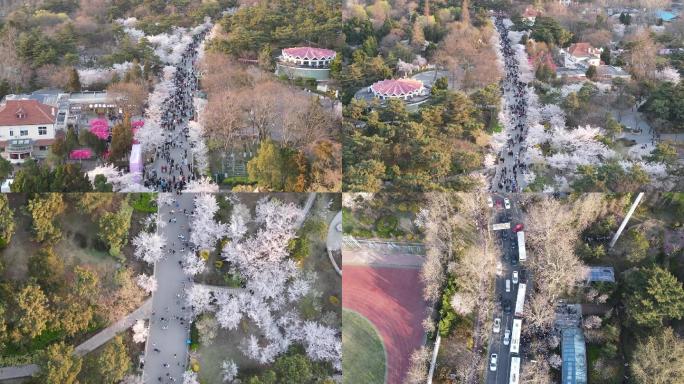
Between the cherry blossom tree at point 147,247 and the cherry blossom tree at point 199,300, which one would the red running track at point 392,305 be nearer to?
the cherry blossom tree at point 199,300

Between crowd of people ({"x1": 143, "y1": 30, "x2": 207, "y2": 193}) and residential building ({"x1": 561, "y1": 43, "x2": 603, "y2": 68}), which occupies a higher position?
crowd of people ({"x1": 143, "y1": 30, "x2": 207, "y2": 193})

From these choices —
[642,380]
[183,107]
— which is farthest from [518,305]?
[183,107]

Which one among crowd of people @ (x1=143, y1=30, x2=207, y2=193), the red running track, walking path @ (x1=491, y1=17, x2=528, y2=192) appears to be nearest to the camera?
the red running track

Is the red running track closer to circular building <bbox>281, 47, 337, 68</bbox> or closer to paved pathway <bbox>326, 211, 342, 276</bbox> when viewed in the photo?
paved pathway <bbox>326, 211, 342, 276</bbox>

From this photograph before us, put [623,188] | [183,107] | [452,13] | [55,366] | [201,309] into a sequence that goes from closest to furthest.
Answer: [55,366]
[201,309]
[623,188]
[183,107]
[452,13]

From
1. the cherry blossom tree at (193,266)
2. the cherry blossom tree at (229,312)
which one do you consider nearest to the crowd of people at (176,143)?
the cherry blossom tree at (193,266)

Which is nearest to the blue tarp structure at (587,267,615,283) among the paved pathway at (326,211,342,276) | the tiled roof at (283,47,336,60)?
the paved pathway at (326,211,342,276)

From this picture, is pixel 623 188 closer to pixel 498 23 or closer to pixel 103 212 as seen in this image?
pixel 103 212
